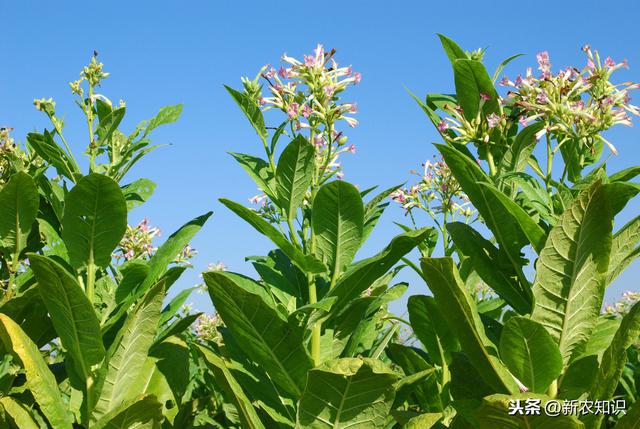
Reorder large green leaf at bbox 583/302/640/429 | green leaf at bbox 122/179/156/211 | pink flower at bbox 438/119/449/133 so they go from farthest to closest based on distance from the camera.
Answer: green leaf at bbox 122/179/156/211, pink flower at bbox 438/119/449/133, large green leaf at bbox 583/302/640/429

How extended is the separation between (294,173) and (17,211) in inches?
53.0

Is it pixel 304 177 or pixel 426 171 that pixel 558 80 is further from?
pixel 426 171

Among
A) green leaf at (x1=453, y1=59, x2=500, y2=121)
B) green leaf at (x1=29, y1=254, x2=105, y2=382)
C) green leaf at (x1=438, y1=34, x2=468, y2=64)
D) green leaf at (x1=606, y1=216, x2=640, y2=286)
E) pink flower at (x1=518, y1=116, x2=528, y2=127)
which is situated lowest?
green leaf at (x1=29, y1=254, x2=105, y2=382)

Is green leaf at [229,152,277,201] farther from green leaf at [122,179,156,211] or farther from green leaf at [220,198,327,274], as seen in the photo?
green leaf at [122,179,156,211]

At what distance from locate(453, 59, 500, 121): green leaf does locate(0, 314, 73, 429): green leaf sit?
2.03 metres

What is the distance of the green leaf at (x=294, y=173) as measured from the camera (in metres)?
2.80

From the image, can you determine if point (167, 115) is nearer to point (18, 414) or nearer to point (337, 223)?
point (337, 223)

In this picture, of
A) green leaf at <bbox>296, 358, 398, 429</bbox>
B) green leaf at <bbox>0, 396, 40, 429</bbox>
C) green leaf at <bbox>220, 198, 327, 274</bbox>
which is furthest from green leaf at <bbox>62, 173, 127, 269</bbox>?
green leaf at <bbox>296, 358, 398, 429</bbox>

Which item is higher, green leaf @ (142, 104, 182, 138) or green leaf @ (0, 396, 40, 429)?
green leaf @ (142, 104, 182, 138)

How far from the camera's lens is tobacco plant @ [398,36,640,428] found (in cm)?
231

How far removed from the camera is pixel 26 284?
349 centimetres

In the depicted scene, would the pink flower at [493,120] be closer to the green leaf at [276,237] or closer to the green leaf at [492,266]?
the green leaf at [492,266]

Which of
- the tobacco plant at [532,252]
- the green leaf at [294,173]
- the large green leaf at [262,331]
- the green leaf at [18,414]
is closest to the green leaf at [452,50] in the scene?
the tobacco plant at [532,252]

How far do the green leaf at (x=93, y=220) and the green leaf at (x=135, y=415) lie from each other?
2.39 feet
